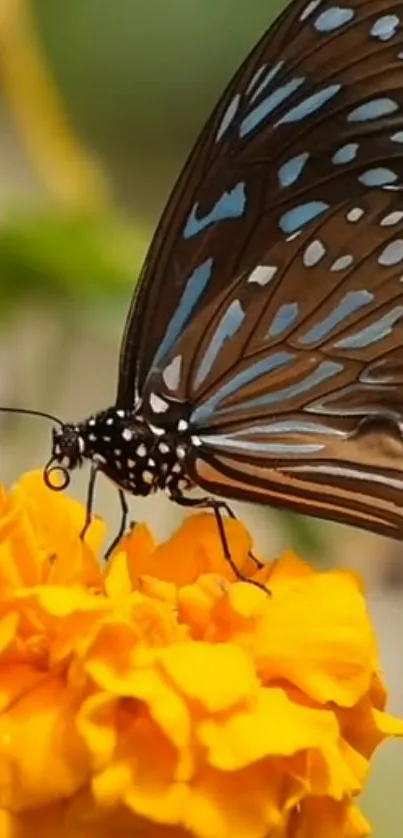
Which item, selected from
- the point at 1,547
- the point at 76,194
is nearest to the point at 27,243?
the point at 76,194

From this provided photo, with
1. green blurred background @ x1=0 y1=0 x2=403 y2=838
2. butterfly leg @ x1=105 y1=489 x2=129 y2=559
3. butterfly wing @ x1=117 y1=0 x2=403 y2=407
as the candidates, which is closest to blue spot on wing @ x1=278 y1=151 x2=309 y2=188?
butterfly wing @ x1=117 y1=0 x2=403 y2=407

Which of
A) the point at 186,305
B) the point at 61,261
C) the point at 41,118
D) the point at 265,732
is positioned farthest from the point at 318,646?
the point at 41,118

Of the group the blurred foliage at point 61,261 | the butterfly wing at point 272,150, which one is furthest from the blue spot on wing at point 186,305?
the blurred foliage at point 61,261

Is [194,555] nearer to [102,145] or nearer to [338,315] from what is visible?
[338,315]

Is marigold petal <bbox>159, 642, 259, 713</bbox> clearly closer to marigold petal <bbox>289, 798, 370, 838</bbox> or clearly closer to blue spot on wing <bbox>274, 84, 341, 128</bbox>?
marigold petal <bbox>289, 798, 370, 838</bbox>

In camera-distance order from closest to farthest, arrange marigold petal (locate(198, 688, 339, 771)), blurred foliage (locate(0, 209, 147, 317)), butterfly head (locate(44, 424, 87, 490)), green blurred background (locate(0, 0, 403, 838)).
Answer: marigold petal (locate(198, 688, 339, 771)), butterfly head (locate(44, 424, 87, 490)), blurred foliage (locate(0, 209, 147, 317)), green blurred background (locate(0, 0, 403, 838))
